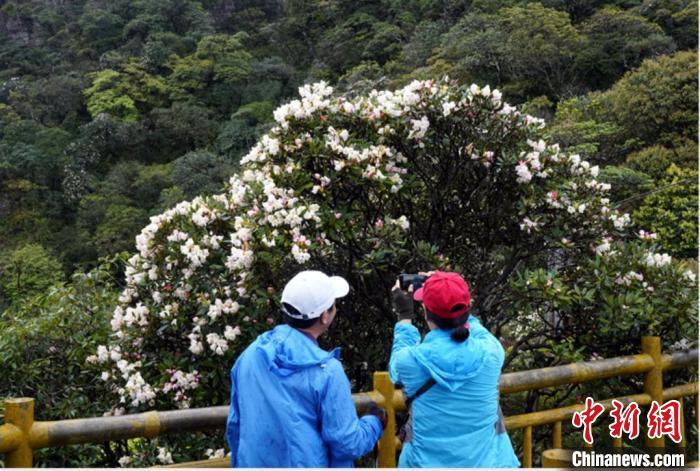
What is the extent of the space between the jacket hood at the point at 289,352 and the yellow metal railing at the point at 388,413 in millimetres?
610

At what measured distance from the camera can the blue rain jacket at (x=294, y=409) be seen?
6.56 ft

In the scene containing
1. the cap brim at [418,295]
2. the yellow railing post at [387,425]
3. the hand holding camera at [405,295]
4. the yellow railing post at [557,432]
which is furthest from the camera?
the yellow railing post at [557,432]

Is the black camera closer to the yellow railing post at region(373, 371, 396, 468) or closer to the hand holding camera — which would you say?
the hand holding camera

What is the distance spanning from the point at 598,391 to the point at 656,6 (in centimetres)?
2407

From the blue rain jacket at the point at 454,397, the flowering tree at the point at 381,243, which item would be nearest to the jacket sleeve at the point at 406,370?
the blue rain jacket at the point at 454,397

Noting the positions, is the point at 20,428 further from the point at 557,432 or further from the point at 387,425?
the point at 557,432

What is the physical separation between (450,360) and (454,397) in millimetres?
114

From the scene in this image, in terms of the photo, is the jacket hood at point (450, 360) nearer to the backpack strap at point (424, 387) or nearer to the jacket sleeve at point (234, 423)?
the backpack strap at point (424, 387)

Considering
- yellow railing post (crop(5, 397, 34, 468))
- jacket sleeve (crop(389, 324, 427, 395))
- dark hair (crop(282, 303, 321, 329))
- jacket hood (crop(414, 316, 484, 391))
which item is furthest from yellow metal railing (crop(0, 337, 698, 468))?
dark hair (crop(282, 303, 321, 329))

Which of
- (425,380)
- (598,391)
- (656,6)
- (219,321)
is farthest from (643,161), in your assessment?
(425,380)

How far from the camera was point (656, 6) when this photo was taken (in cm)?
2492

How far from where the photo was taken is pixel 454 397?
2246 millimetres

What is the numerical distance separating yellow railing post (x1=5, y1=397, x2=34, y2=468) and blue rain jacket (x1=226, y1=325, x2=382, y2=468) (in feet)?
2.36

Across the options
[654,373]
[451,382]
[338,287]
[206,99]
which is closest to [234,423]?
[338,287]
